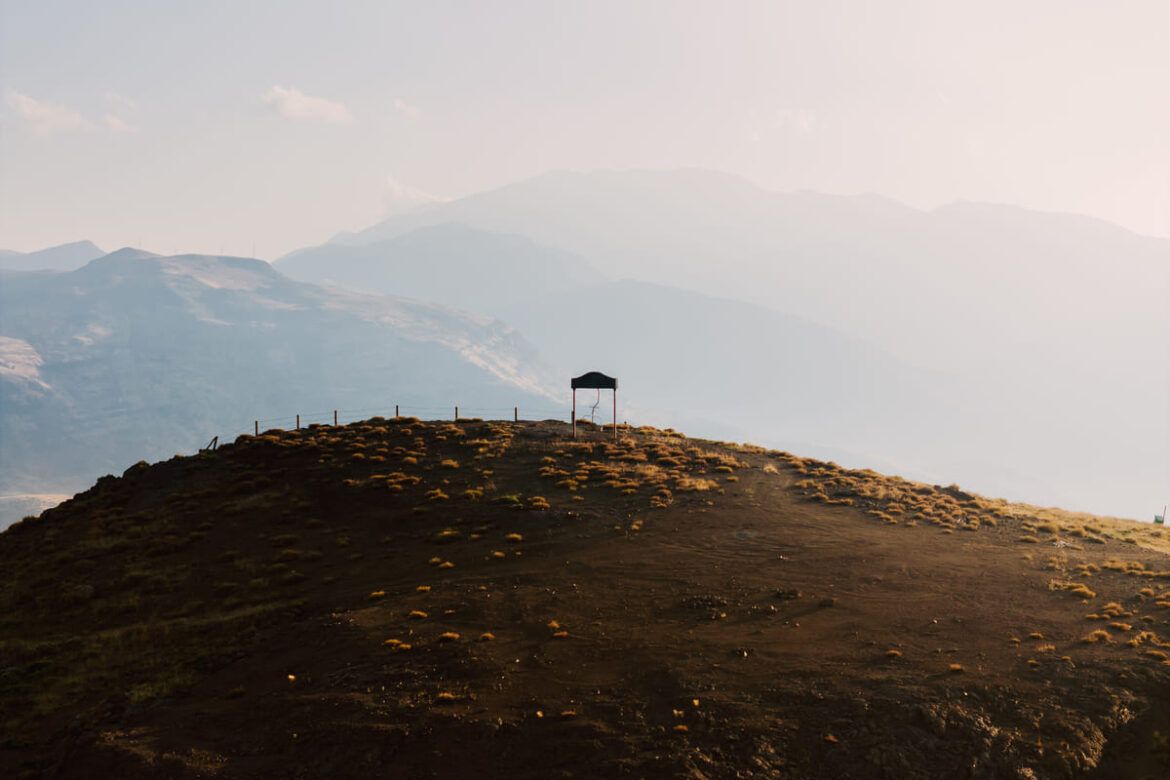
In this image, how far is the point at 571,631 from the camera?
109 feet

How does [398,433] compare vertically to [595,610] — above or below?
above

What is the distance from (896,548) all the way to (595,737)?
2668 centimetres

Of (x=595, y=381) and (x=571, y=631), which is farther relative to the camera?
(x=595, y=381)

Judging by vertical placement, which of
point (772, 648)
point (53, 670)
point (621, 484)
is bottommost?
point (53, 670)

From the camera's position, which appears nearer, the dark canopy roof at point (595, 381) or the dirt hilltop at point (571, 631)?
the dirt hilltop at point (571, 631)

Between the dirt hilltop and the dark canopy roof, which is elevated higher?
the dark canopy roof

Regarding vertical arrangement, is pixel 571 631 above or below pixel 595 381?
below

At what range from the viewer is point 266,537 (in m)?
49.0

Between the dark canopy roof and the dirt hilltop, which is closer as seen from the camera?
the dirt hilltop

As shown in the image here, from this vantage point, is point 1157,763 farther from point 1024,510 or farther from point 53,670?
point 53,670

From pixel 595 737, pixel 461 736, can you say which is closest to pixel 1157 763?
pixel 595 737

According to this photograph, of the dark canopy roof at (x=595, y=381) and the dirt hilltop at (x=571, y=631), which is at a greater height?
the dark canopy roof at (x=595, y=381)

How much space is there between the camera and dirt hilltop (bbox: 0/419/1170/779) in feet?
84.6

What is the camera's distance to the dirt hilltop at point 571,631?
25.8 meters
